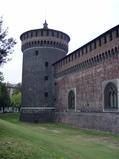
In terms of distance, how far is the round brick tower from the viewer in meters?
27.3

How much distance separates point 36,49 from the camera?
93.9 ft

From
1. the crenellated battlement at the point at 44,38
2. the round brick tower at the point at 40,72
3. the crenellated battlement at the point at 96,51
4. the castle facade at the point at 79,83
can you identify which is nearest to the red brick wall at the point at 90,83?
the castle facade at the point at 79,83

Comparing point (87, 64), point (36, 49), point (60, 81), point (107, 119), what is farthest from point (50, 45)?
point (107, 119)

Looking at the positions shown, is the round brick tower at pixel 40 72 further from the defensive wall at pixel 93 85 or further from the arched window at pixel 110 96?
the arched window at pixel 110 96

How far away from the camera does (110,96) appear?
678 inches

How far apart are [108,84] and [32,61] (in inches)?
576

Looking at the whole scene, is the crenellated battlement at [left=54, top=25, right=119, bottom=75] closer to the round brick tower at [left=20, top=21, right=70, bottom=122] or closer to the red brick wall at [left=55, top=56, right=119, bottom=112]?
the red brick wall at [left=55, top=56, right=119, bottom=112]

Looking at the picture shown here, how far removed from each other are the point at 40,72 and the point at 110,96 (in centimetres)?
1334

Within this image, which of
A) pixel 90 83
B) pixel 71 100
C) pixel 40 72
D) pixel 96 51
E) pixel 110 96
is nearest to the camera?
pixel 110 96

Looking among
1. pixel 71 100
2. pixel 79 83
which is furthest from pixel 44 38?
pixel 71 100

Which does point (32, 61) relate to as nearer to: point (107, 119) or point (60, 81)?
point (60, 81)

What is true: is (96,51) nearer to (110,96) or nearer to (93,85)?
(93,85)

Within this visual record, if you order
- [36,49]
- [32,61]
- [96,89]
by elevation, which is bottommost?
[96,89]

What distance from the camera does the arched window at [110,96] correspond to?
16.6 m
